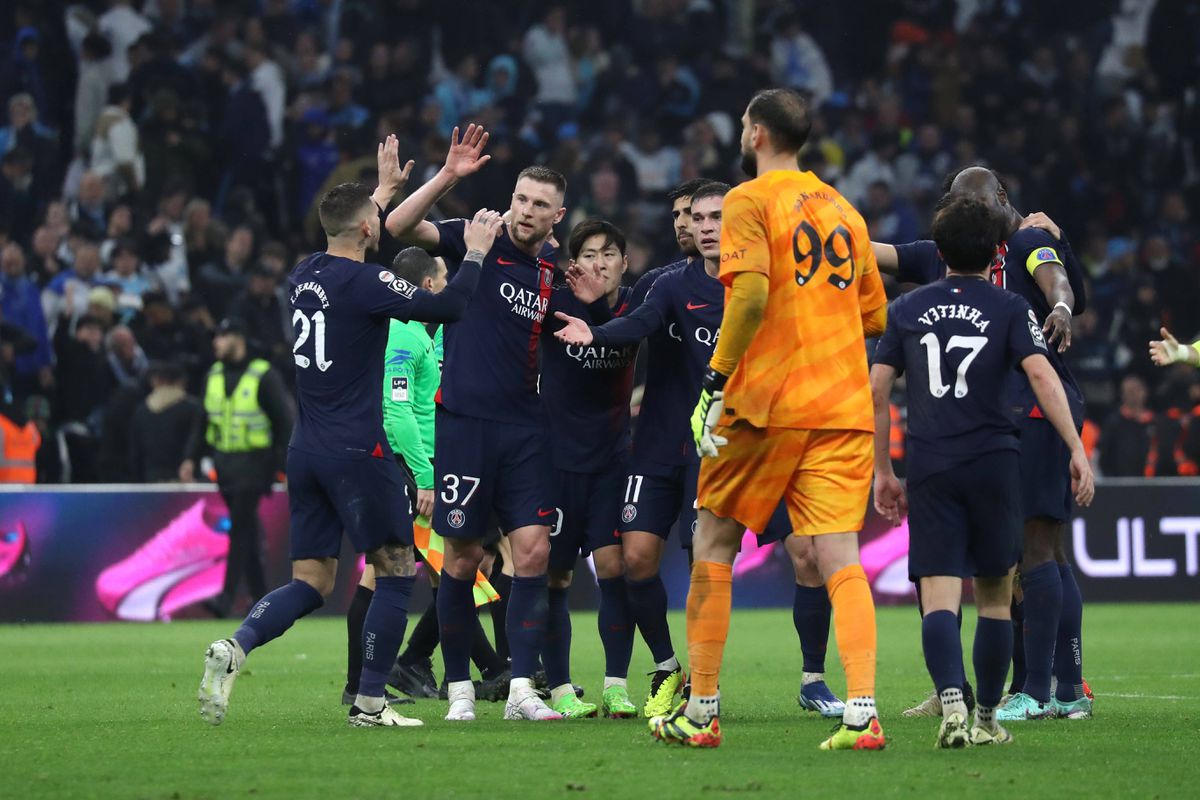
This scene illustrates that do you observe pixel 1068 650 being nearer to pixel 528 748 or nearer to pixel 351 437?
pixel 528 748

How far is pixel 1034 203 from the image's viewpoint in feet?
74.0

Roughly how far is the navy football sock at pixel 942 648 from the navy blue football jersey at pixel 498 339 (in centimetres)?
214

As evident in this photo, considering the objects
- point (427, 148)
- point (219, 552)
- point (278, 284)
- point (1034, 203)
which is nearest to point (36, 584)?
point (219, 552)

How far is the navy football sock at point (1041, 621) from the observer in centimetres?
780

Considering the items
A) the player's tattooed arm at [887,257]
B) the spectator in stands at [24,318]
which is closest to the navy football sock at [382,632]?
the player's tattooed arm at [887,257]

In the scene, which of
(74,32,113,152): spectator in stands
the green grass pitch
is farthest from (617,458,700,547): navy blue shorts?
(74,32,113,152): spectator in stands

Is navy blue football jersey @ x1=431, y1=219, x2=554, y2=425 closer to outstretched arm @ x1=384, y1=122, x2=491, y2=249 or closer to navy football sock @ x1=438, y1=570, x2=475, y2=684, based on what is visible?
outstretched arm @ x1=384, y1=122, x2=491, y2=249

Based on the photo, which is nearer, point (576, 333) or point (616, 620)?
point (576, 333)

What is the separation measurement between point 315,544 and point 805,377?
2.28m

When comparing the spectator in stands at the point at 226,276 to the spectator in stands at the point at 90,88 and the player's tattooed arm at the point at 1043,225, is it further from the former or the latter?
the player's tattooed arm at the point at 1043,225

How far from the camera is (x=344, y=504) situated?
297 inches

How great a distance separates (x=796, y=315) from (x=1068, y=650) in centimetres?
255

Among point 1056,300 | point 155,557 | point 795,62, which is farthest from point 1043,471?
point 795,62

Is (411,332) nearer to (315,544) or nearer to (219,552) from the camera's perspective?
(315,544)
